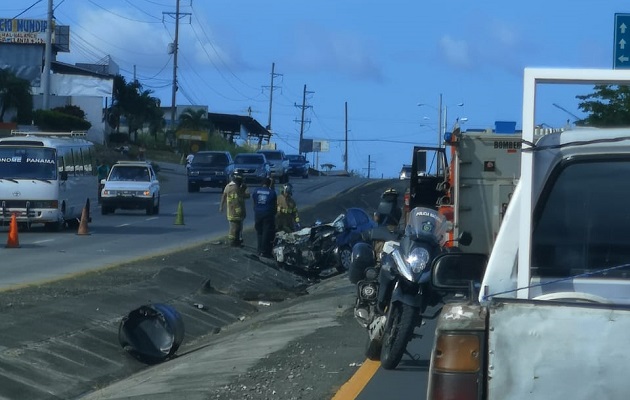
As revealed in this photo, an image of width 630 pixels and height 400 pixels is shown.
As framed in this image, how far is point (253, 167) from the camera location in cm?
5441

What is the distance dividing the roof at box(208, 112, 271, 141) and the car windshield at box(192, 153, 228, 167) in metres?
61.8

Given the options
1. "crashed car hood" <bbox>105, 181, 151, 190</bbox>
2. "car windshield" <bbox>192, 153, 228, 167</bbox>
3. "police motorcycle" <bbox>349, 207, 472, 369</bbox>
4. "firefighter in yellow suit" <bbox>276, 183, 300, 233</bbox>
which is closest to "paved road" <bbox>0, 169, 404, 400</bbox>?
"police motorcycle" <bbox>349, 207, 472, 369</bbox>

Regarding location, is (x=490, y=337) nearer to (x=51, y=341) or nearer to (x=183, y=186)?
(x=51, y=341)

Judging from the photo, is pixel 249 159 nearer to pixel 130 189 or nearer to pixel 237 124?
pixel 130 189

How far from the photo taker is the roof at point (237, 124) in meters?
116

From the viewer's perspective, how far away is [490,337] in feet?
12.2

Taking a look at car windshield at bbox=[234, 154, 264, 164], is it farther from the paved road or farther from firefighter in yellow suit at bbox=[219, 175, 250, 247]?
firefighter in yellow suit at bbox=[219, 175, 250, 247]

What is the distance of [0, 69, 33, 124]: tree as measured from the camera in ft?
214

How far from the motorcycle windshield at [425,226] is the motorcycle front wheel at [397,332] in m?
0.64

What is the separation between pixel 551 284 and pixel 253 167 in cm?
5027

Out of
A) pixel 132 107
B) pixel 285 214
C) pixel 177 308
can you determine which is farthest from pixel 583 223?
pixel 132 107

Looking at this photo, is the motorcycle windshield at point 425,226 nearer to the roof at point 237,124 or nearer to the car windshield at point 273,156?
the car windshield at point 273,156

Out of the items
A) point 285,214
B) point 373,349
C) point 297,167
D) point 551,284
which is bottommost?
→ point 373,349

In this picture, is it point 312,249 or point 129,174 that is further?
point 129,174
